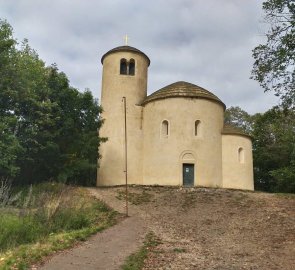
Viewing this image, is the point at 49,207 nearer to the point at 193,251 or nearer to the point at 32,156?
the point at 193,251

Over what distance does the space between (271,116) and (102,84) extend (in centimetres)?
1995

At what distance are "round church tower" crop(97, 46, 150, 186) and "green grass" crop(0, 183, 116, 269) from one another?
13.4 meters

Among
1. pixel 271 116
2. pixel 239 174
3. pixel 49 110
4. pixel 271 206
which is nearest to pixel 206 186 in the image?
pixel 239 174

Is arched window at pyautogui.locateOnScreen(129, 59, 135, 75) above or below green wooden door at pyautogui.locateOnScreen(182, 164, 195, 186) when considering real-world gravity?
above

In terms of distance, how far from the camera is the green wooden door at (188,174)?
3062 cm

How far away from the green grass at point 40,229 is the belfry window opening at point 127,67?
689 inches

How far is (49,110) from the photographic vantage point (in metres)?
28.2

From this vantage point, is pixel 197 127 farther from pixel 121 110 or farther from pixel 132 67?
pixel 132 67

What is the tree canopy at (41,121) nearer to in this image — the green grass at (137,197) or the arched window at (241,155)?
the green grass at (137,197)

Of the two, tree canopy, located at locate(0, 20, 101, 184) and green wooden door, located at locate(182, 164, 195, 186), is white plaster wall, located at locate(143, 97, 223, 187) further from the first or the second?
tree canopy, located at locate(0, 20, 101, 184)

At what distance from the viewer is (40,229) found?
1470 centimetres

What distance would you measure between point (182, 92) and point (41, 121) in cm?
1020

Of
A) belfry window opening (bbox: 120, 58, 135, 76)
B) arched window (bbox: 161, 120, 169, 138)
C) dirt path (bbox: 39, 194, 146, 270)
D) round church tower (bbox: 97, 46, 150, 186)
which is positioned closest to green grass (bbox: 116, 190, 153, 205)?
round church tower (bbox: 97, 46, 150, 186)

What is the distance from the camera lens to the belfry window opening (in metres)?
34.7
